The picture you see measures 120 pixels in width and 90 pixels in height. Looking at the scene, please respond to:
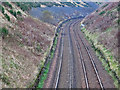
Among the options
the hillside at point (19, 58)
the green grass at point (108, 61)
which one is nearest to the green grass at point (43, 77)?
the hillside at point (19, 58)

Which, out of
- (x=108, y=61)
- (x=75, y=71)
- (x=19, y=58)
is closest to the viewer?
(x=19, y=58)

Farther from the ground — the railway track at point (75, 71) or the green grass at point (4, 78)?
the green grass at point (4, 78)

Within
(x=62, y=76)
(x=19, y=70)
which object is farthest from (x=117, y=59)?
(x=19, y=70)

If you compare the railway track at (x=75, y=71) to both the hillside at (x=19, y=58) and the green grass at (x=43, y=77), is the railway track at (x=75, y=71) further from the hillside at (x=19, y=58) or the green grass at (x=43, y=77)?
the hillside at (x=19, y=58)

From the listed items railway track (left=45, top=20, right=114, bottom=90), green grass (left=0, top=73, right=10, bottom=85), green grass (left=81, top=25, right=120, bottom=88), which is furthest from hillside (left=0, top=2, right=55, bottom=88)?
green grass (left=81, top=25, right=120, bottom=88)

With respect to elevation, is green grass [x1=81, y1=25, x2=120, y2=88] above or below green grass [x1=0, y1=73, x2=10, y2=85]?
below

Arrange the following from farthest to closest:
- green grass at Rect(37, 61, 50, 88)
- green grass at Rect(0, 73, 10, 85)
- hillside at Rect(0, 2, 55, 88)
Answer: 1. green grass at Rect(37, 61, 50, 88)
2. hillside at Rect(0, 2, 55, 88)
3. green grass at Rect(0, 73, 10, 85)

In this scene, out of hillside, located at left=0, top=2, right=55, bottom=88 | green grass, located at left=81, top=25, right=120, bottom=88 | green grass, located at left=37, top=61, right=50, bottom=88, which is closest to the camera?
hillside, located at left=0, top=2, right=55, bottom=88

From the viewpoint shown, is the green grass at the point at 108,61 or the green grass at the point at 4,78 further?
the green grass at the point at 108,61

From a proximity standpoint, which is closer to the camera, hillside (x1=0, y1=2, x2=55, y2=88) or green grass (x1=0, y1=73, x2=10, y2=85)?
green grass (x1=0, y1=73, x2=10, y2=85)

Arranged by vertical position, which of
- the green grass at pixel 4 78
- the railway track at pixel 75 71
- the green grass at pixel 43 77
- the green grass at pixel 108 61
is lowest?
the green grass at pixel 43 77

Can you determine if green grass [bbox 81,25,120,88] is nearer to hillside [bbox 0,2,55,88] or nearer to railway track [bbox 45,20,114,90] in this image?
railway track [bbox 45,20,114,90]

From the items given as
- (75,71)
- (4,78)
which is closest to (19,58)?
(4,78)

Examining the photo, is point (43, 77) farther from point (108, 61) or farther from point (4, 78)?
point (108, 61)
